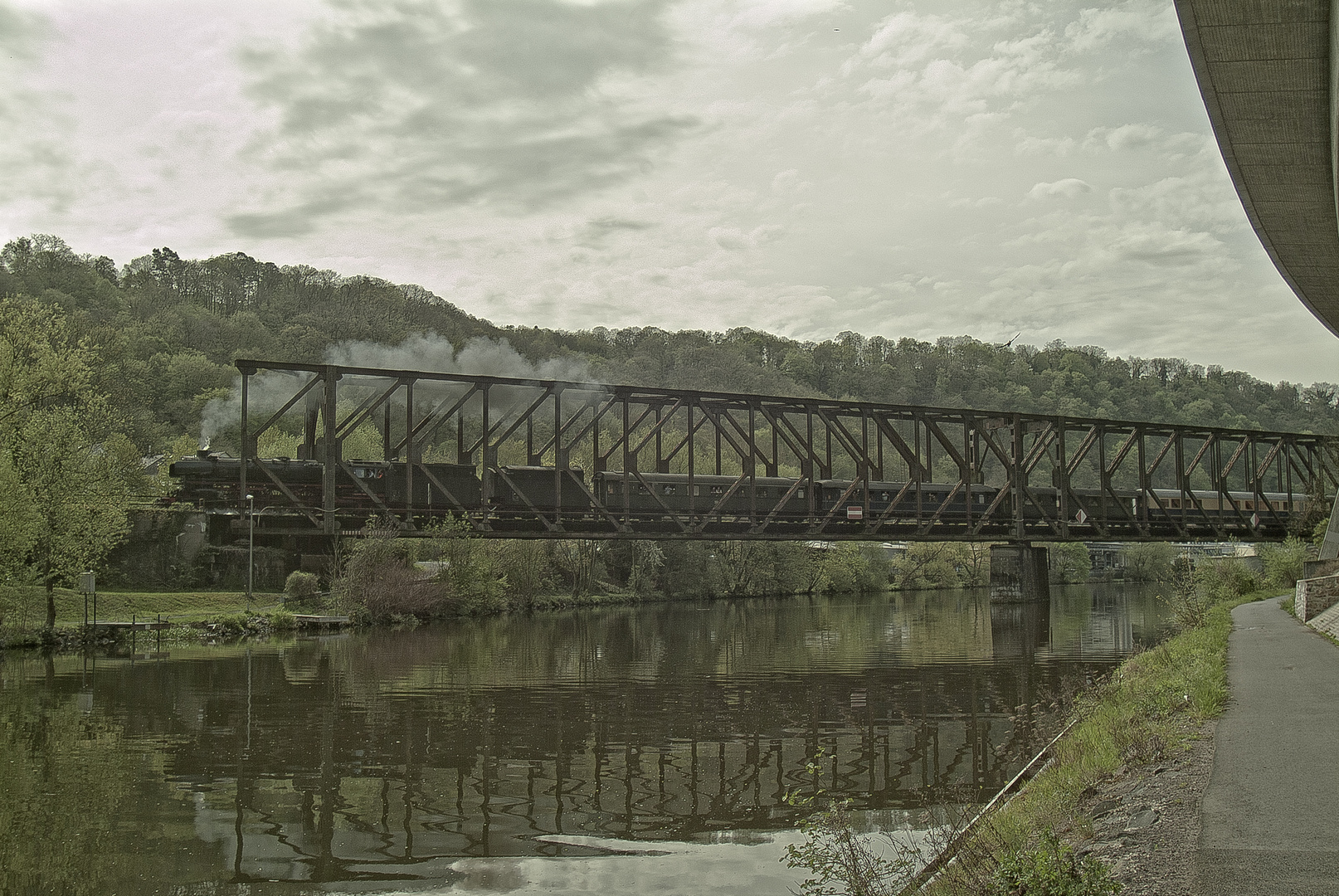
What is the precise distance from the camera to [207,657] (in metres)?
32.9

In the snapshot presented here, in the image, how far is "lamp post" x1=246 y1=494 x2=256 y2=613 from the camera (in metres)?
41.7

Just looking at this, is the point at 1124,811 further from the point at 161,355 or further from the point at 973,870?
the point at 161,355

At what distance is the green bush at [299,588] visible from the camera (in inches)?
1933

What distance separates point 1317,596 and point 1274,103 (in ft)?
58.0

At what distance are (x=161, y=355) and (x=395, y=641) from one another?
232 feet

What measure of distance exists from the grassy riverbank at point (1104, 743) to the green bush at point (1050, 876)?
39 centimetres

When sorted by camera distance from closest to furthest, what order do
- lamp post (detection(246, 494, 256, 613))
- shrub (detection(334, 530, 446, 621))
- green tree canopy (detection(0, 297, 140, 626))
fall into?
green tree canopy (detection(0, 297, 140, 626)) < lamp post (detection(246, 494, 256, 613)) < shrub (detection(334, 530, 446, 621))

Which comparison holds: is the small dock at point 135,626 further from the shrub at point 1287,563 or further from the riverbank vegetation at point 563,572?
the shrub at point 1287,563

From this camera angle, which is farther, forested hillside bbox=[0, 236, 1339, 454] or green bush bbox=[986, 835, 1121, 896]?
forested hillside bbox=[0, 236, 1339, 454]

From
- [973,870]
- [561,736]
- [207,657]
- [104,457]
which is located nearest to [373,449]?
[104,457]

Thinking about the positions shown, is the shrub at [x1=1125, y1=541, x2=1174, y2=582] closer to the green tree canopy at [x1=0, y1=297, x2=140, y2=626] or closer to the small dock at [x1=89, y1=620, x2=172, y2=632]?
the small dock at [x1=89, y1=620, x2=172, y2=632]

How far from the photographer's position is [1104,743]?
1283cm

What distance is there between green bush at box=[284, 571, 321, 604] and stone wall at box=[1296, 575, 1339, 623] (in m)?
41.7

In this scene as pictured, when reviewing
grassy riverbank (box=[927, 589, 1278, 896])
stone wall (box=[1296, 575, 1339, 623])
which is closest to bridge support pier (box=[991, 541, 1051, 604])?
stone wall (box=[1296, 575, 1339, 623])
